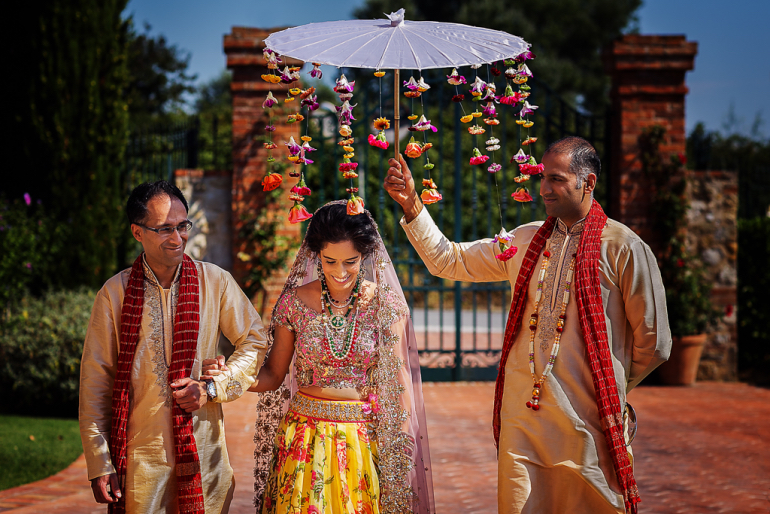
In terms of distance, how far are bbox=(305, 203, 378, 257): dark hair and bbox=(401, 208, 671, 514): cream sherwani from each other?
737 mm

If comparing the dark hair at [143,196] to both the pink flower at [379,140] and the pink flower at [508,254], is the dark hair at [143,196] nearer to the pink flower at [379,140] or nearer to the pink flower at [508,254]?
the pink flower at [379,140]

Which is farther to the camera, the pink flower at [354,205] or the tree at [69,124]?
the tree at [69,124]

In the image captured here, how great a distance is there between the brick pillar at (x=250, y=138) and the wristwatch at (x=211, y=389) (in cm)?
498

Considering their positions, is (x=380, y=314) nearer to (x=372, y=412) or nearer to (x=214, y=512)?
(x=372, y=412)

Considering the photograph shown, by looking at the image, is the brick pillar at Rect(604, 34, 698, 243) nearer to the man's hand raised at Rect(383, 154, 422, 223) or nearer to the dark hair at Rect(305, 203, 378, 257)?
the man's hand raised at Rect(383, 154, 422, 223)

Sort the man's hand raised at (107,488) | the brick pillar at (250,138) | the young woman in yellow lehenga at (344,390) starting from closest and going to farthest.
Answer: the man's hand raised at (107,488), the young woman in yellow lehenga at (344,390), the brick pillar at (250,138)

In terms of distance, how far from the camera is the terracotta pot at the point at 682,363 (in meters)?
7.53

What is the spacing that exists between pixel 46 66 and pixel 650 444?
275 inches

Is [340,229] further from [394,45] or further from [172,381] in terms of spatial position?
[172,381]

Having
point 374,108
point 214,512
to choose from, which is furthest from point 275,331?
point 374,108

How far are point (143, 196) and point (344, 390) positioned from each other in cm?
104

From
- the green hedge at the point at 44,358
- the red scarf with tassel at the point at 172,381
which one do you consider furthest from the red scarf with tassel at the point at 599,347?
the green hedge at the point at 44,358

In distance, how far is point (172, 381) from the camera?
251 centimetres

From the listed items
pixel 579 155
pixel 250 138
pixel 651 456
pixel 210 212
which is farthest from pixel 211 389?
pixel 210 212
